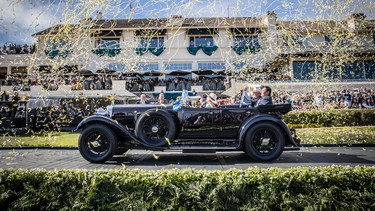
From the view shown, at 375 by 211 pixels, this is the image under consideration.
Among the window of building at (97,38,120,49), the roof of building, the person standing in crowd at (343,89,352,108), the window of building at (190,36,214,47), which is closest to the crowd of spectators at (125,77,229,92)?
the window of building at (190,36,214,47)

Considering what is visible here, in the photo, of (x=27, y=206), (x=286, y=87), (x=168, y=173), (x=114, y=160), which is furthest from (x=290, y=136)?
(x=286, y=87)

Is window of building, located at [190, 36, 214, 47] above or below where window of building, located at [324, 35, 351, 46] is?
above

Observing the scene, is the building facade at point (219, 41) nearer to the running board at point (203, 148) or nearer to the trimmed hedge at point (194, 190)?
the trimmed hedge at point (194, 190)

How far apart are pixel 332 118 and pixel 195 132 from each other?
13.0 meters

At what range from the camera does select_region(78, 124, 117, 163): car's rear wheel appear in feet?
19.7

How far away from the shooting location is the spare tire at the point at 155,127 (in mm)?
5988

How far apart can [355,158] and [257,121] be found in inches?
110

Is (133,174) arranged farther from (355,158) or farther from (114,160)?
(355,158)

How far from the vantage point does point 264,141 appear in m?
6.02

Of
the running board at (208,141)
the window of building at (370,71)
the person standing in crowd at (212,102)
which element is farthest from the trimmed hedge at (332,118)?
the window of building at (370,71)

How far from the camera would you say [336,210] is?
2832mm

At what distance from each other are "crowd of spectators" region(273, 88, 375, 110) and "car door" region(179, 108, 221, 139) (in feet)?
38.9

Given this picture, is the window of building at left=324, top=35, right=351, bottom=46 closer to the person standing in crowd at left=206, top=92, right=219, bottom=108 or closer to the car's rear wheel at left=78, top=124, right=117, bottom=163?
the person standing in crowd at left=206, top=92, right=219, bottom=108

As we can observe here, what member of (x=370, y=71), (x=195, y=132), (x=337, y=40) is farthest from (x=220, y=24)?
(x=370, y=71)
